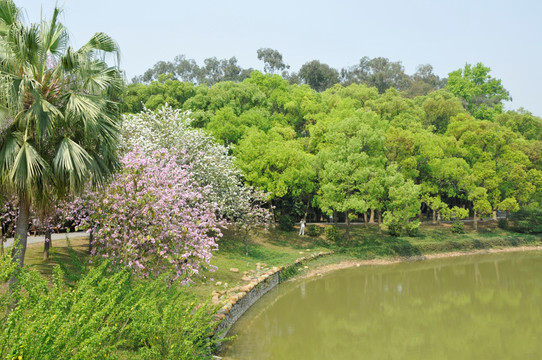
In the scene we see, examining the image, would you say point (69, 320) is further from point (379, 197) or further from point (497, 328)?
point (379, 197)

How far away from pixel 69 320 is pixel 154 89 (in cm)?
3690

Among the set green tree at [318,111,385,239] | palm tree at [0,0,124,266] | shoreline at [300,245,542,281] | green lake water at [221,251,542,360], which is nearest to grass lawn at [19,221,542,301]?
shoreline at [300,245,542,281]

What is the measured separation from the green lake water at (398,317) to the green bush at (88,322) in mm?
4262

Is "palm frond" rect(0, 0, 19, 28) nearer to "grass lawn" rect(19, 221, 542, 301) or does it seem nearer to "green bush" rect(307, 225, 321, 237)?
"grass lawn" rect(19, 221, 542, 301)

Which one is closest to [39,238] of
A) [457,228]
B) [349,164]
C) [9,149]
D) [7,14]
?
[9,149]

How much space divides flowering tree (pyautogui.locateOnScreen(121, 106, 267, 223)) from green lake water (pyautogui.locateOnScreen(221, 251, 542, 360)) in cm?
534

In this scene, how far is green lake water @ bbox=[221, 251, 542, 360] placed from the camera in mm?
13719

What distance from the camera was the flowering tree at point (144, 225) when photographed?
12375mm

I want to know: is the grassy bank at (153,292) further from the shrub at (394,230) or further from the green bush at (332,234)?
the shrub at (394,230)

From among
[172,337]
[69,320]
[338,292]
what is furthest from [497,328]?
[69,320]

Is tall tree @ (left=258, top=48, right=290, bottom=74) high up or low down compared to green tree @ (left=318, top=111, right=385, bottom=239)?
up

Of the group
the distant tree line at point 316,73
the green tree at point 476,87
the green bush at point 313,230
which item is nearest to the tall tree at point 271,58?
the distant tree line at point 316,73

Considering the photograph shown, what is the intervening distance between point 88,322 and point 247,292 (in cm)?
1032

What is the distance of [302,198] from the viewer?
3344cm
